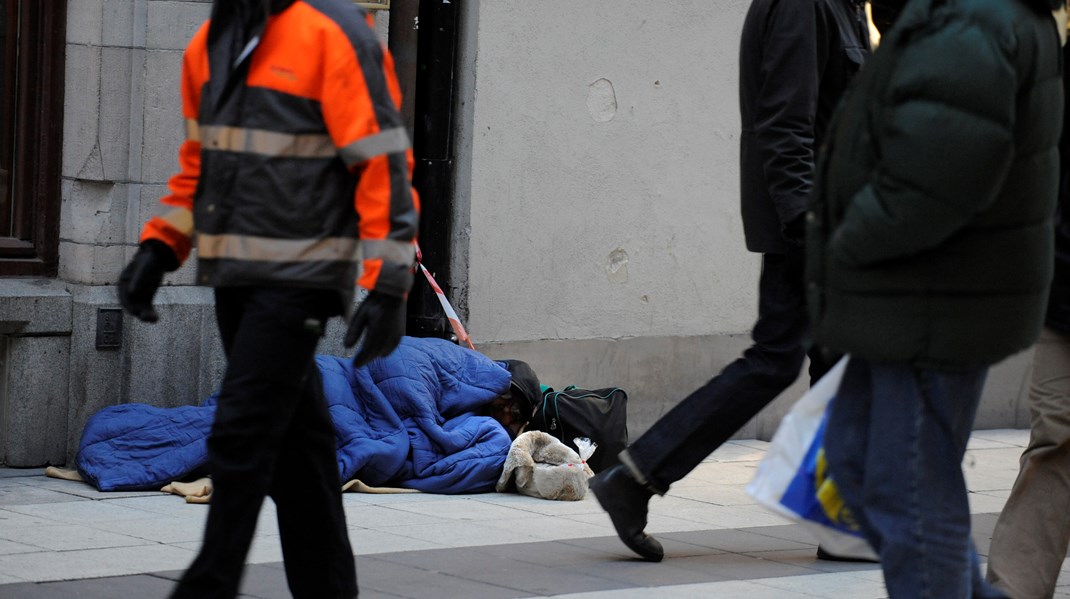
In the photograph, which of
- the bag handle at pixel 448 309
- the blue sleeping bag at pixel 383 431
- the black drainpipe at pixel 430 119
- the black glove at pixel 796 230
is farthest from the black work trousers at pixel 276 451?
the black drainpipe at pixel 430 119

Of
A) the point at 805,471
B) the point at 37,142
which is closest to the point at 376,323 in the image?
the point at 805,471

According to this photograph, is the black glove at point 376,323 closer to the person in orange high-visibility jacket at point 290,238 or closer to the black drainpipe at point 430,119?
the person in orange high-visibility jacket at point 290,238

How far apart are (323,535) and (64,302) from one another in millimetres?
3179

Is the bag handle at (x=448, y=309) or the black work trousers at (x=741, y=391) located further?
the bag handle at (x=448, y=309)

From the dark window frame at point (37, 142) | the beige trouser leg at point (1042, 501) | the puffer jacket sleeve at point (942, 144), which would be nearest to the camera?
the puffer jacket sleeve at point (942, 144)

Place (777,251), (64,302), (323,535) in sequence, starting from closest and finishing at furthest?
(323,535) → (777,251) → (64,302)

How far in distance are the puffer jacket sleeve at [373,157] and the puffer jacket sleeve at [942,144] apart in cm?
100

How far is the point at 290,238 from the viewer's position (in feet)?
12.4

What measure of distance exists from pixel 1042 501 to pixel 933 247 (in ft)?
4.79

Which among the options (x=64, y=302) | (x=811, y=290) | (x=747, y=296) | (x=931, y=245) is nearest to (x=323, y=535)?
(x=811, y=290)

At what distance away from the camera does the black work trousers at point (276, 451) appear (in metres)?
3.68

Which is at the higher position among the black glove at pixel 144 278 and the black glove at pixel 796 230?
the black glove at pixel 796 230

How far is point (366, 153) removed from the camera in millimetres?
3713

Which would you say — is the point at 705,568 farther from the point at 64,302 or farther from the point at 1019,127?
the point at 64,302
